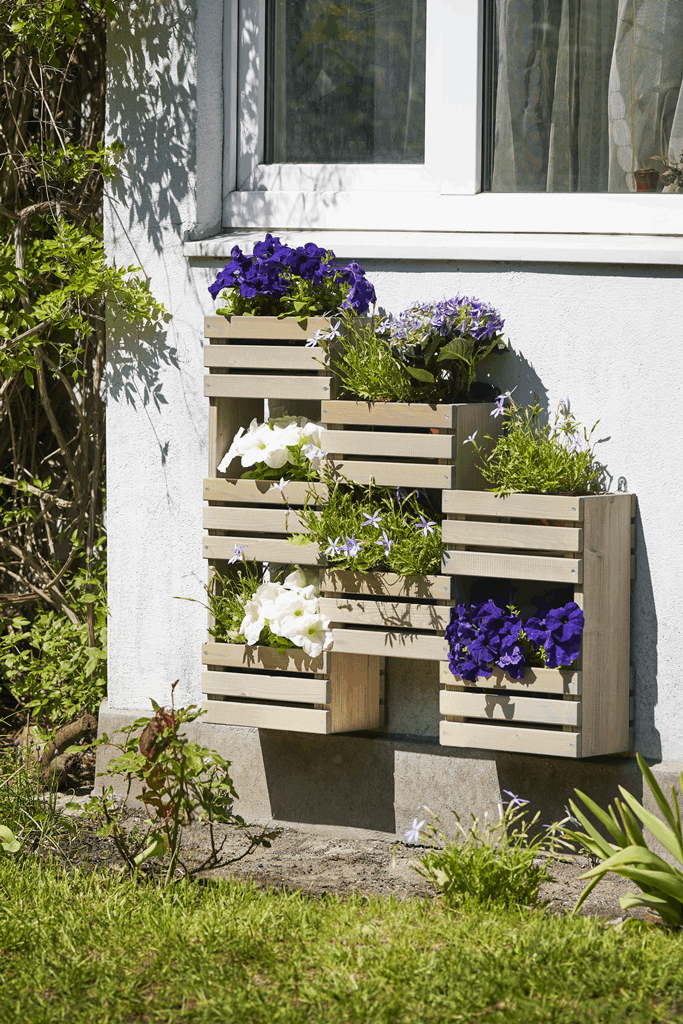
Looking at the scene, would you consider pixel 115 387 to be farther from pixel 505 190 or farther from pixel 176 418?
pixel 505 190

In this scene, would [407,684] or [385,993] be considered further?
[407,684]

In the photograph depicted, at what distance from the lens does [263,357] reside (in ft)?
13.9

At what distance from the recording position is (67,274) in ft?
15.6

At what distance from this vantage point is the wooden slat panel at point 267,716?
4141 millimetres

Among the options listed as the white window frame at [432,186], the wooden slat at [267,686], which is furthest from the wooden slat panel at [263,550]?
the white window frame at [432,186]

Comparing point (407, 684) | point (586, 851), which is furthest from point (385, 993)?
point (407, 684)

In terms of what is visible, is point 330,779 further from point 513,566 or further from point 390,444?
point 390,444

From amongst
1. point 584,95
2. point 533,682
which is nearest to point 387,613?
point 533,682

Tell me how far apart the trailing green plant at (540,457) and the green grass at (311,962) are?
1338 mm

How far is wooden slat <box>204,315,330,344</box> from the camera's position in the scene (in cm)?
416

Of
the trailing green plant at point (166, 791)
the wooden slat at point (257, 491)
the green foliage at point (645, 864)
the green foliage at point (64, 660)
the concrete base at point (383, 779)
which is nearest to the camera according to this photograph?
the green foliage at point (645, 864)

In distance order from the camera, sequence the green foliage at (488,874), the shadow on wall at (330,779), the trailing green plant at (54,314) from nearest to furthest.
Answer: the green foliage at (488,874), the shadow on wall at (330,779), the trailing green plant at (54,314)

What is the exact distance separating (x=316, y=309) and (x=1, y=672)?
7.93 ft

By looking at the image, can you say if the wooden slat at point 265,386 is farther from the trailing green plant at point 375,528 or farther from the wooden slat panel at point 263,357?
the trailing green plant at point 375,528
